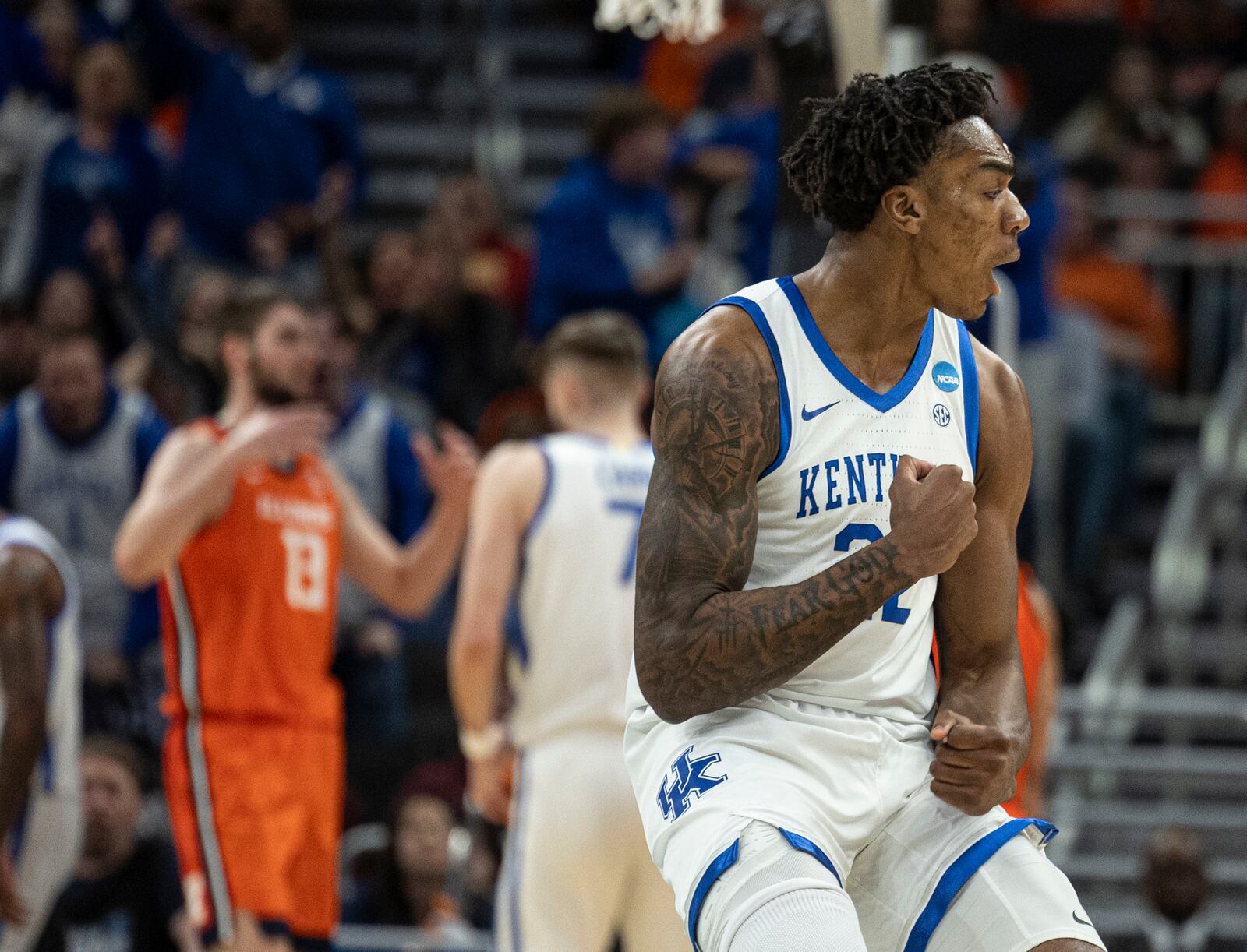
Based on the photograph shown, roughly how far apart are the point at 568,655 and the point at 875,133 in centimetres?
272

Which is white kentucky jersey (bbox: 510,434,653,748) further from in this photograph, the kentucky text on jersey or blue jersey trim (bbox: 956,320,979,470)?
the kentucky text on jersey

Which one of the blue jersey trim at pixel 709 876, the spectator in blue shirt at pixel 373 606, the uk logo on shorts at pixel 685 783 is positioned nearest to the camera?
the blue jersey trim at pixel 709 876

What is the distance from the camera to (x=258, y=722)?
21.7 ft

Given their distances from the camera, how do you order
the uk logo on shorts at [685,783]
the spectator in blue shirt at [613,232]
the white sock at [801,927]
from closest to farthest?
the white sock at [801,927] → the uk logo on shorts at [685,783] → the spectator in blue shirt at [613,232]

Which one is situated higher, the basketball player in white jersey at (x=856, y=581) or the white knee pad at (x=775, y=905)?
the basketball player in white jersey at (x=856, y=581)

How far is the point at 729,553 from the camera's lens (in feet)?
12.1

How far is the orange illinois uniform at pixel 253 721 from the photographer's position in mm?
6445

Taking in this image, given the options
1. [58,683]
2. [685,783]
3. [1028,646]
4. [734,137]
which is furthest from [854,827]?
[734,137]

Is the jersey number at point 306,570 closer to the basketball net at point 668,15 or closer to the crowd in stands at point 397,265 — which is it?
the crowd in stands at point 397,265

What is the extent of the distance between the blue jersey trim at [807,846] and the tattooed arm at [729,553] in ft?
0.87

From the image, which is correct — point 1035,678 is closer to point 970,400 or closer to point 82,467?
point 970,400

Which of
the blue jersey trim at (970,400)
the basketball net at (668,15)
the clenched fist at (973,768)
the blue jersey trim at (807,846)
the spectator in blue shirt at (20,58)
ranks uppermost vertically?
the spectator in blue shirt at (20,58)

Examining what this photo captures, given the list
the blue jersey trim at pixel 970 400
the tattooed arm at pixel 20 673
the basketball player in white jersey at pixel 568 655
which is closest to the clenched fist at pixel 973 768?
the blue jersey trim at pixel 970 400

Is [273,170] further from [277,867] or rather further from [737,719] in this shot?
[737,719]
